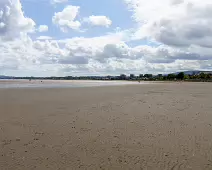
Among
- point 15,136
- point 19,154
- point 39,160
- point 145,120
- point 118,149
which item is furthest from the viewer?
point 145,120

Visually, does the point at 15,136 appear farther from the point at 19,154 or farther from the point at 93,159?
the point at 93,159

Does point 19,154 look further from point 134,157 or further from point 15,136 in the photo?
point 134,157

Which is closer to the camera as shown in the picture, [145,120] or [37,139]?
[37,139]

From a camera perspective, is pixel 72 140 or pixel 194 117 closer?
pixel 72 140

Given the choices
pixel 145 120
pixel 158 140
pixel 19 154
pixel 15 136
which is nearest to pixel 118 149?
pixel 158 140

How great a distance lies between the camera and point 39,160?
666 centimetres

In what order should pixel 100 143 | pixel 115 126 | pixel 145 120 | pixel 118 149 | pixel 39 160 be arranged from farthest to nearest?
pixel 145 120, pixel 115 126, pixel 100 143, pixel 118 149, pixel 39 160

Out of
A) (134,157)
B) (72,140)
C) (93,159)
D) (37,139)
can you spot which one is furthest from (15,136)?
(134,157)

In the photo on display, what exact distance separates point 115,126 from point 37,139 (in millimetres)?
3484

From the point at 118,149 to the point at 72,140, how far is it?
5.97 feet

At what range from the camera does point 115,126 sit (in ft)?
35.9

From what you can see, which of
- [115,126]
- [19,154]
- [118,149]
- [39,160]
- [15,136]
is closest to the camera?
[39,160]

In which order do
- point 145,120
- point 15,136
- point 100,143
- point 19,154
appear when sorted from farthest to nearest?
point 145,120, point 15,136, point 100,143, point 19,154

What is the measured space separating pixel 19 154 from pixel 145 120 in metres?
6.72
